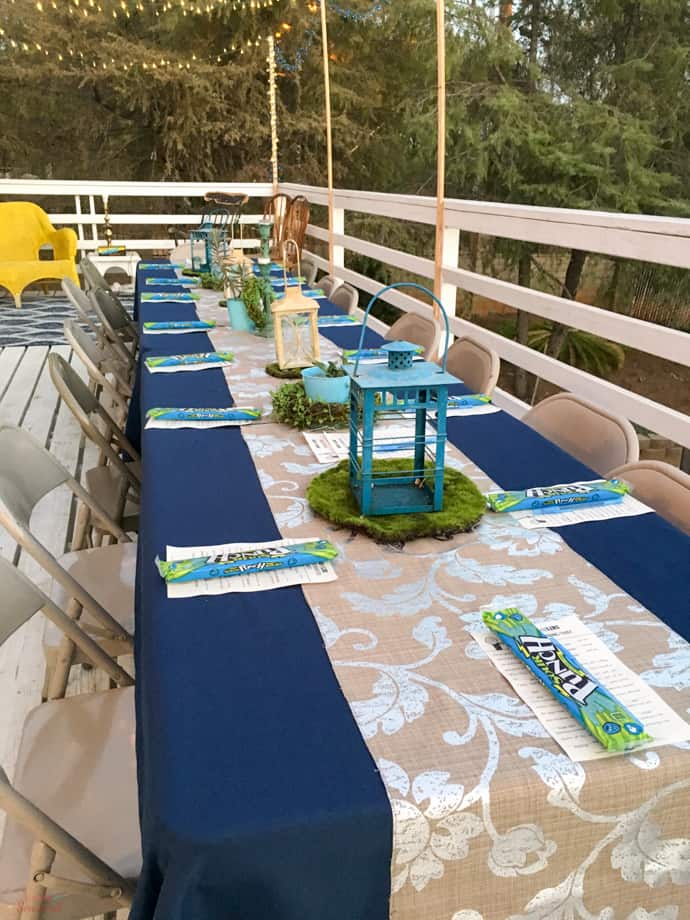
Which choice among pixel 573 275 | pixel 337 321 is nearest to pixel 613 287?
pixel 573 275

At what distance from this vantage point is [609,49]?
43.1 feet

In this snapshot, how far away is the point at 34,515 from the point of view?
283 cm

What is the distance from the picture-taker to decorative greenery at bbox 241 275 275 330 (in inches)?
98.9

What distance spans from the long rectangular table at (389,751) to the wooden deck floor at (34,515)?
Answer: 764 mm

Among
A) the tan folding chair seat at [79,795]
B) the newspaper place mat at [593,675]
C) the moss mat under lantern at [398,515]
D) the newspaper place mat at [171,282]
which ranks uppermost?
the newspaper place mat at [171,282]

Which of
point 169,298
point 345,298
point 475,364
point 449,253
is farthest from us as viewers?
point 449,253

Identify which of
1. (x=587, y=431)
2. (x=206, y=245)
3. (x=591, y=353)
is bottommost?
(x=591, y=353)

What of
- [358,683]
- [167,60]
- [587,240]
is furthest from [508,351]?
[167,60]

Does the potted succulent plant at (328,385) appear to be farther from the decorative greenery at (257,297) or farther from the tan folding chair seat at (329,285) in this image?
the tan folding chair seat at (329,285)

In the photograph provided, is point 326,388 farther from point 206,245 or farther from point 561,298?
point 206,245

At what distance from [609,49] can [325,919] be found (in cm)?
1510

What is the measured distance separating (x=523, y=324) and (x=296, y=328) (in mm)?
9612

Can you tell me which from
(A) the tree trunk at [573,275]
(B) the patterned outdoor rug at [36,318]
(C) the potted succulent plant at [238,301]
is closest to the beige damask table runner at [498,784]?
(C) the potted succulent plant at [238,301]

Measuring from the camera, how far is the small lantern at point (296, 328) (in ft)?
6.74
